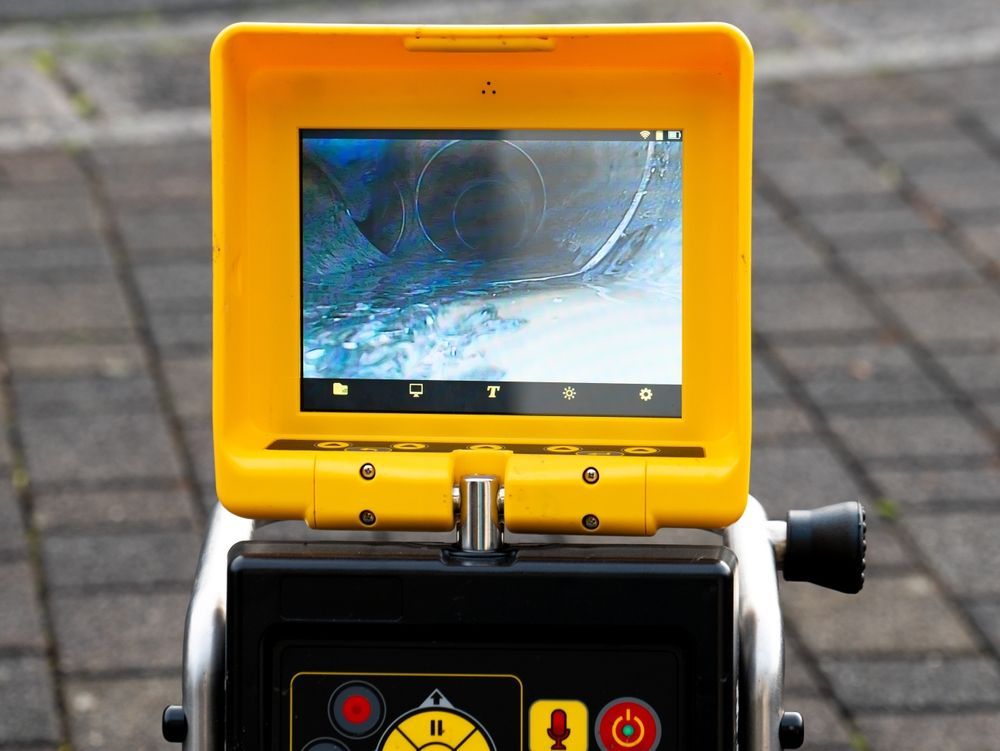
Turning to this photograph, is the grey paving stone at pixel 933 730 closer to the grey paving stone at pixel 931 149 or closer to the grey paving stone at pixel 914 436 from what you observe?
the grey paving stone at pixel 914 436

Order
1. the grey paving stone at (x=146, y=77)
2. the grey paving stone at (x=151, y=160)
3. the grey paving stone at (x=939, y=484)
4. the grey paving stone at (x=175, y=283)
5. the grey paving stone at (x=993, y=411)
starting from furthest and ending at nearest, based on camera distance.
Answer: the grey paving stone at (x=146, y=77)
the grey paving stone at (x=151, y=160)
the grey paving stone at (x=175, y=283)
the grey paving stone at (x=993, y=411)
the grey paving stone at (x=939, y=484)

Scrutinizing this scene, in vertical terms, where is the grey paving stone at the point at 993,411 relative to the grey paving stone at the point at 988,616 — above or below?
above

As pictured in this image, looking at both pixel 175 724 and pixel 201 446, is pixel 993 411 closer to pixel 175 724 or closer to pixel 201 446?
pixel 201 446

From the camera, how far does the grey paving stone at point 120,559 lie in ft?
11.2

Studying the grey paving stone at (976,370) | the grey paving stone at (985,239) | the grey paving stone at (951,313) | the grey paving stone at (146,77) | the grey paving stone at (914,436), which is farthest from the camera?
the grey paving stone at (146,77)

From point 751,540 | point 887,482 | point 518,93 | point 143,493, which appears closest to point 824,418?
point 887,482

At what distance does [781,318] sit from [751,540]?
9.04 feet

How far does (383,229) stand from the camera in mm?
1582

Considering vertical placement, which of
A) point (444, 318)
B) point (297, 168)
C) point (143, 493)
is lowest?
point (143, 493)

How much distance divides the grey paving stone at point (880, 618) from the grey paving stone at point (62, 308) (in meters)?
1.93

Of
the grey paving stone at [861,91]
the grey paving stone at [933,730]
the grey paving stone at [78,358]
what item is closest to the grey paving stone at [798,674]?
the grey paving stone at [933,730]

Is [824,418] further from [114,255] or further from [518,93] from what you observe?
[518,93]

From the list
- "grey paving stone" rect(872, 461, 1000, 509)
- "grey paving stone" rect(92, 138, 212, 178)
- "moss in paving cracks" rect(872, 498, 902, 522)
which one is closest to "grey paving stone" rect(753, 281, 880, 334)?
"grey paving stone" rect(872, 461, 1000, 509)

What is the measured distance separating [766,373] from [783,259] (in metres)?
0.62
